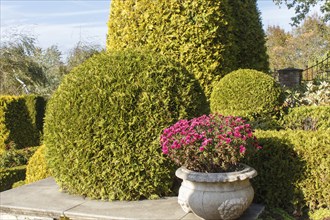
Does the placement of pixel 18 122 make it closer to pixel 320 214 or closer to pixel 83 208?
pixel 83 208

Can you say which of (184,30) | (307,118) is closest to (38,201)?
(184,30)

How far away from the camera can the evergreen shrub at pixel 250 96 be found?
828cm

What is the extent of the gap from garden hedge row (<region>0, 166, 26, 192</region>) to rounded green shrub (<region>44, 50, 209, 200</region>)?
5236 mm

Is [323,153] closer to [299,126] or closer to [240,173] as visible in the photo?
[240,173]

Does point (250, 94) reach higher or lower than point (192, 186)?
higher

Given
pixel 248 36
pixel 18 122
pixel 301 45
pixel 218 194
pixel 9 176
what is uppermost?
pixel 301 45

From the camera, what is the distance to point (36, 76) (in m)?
22.5

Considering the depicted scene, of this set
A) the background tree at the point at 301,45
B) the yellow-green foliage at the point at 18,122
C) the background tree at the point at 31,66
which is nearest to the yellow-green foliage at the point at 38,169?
the yellow-green foliage at the point at 18,122

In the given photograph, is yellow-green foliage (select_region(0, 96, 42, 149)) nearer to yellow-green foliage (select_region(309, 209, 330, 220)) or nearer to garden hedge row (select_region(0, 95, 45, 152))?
garden hedge row (select_region(0, 95, 45, 152))

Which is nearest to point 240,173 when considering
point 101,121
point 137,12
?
point 101,121

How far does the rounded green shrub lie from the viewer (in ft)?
15.3

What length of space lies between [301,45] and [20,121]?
2586cm

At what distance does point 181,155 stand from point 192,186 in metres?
0.34

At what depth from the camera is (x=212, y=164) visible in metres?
4.19
